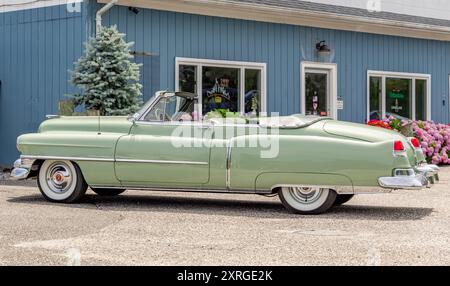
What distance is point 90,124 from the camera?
9.07 m

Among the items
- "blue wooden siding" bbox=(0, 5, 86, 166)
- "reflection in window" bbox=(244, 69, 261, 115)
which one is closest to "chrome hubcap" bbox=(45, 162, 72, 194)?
"blue wooden siding" bbox=(0, 5, 86, 166)

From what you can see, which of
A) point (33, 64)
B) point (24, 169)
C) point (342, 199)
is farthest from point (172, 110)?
point (33, 64)

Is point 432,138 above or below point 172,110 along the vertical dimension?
below

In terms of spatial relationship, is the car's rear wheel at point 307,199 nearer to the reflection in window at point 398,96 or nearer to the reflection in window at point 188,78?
the reflection in window at point 188,78

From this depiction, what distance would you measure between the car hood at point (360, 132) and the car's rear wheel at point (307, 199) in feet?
2.09

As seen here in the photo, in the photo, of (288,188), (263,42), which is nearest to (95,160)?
(288,188)

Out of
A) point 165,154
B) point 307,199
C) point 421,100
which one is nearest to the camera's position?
point 307,199

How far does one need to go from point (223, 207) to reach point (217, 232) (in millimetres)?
1931

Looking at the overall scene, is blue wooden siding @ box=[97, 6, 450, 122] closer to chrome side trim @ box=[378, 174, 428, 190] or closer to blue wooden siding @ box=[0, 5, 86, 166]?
blue wooden siding @ box=[0, 5, 86, 166]

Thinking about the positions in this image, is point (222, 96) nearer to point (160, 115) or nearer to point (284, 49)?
point (284, 49)

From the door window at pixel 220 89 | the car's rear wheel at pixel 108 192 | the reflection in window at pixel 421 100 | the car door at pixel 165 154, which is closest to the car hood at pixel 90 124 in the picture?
the car door at pixel 165 154

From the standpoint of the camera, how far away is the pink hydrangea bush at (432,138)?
588 inches

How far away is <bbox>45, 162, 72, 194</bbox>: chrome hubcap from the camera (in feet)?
29.5
